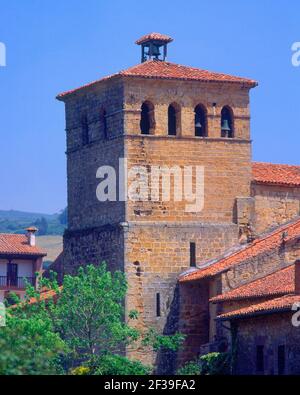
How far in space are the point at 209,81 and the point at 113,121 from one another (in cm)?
359

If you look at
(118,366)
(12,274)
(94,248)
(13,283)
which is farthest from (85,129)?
(12,274)

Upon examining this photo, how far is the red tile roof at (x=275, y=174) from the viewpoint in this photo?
6556cm

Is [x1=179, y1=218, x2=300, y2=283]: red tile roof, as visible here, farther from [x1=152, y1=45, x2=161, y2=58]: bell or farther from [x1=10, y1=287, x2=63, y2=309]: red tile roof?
[x1=152, y1=45, x2=161, y2=58]: bell

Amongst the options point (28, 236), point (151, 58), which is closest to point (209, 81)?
point (151, 58)

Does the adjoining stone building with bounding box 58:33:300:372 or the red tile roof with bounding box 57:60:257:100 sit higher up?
the red tile roof with bounding box 57:60:257:100

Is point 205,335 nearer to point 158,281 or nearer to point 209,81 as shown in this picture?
point 158,281

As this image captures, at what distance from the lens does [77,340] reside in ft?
201

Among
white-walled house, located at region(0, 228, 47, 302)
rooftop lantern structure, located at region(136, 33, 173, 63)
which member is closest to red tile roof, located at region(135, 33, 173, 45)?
rooftop lantern structure, located at region(136, 33, 173, 63)

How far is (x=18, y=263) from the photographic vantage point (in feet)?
326

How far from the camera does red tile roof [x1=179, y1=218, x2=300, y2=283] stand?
61469 millimetres

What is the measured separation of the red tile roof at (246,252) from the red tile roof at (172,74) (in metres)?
5.52

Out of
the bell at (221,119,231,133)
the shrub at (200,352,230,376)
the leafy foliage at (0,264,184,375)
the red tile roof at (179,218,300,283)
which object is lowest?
the shrub at (200,352,230,376)

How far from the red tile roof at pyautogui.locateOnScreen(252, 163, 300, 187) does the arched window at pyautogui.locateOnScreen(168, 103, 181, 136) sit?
3.32 meters

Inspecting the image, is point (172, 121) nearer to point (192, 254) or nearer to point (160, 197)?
point (160, 197)
